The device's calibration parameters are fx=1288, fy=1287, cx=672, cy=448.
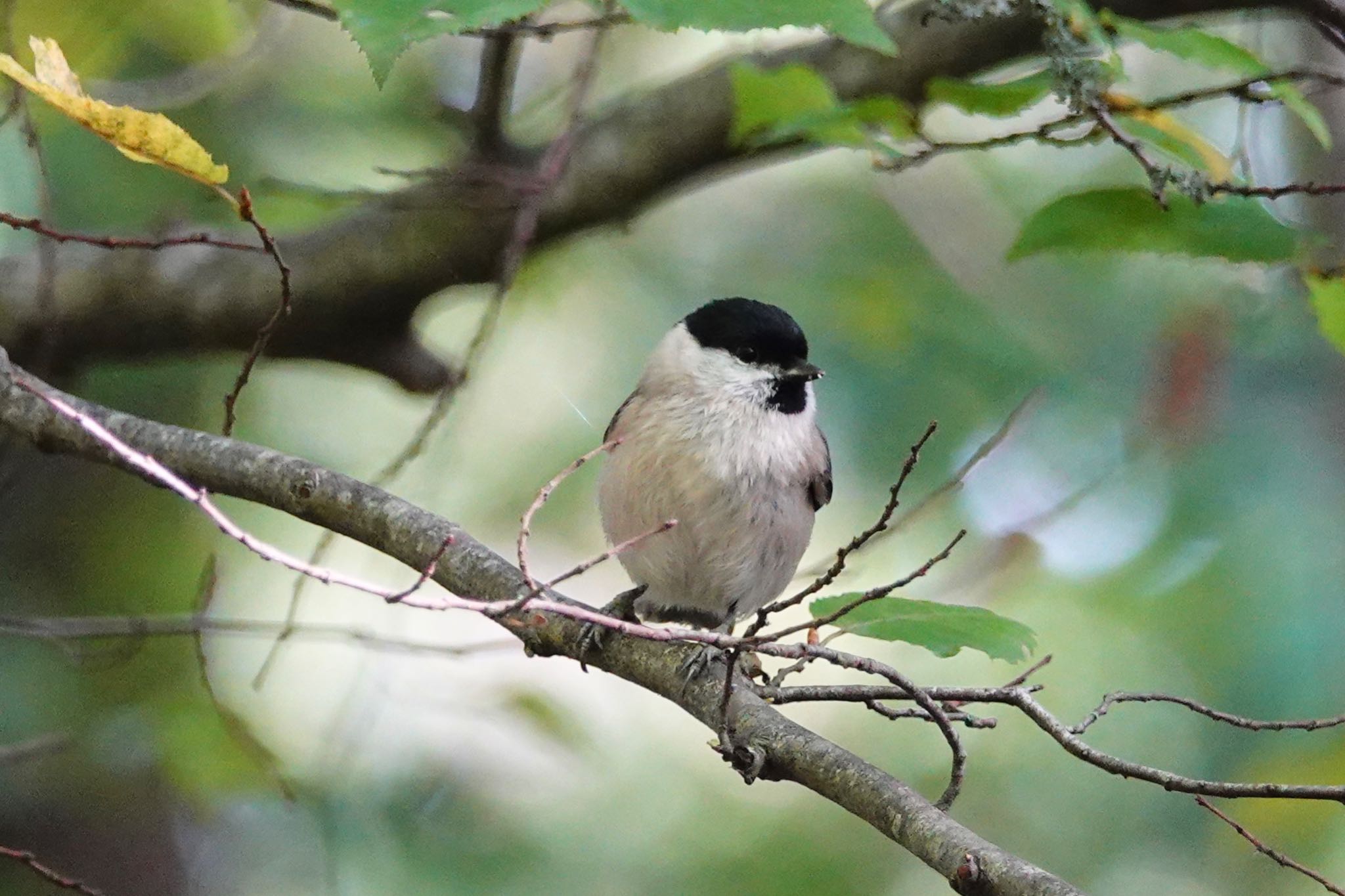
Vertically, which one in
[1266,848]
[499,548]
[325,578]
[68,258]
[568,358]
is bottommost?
[499,548]

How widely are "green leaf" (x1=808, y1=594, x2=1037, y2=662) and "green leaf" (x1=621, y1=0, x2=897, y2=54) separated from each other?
2.35 feet

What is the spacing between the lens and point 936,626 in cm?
169

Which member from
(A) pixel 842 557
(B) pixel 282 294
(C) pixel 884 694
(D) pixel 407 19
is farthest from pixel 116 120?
(C) pixel 884 694

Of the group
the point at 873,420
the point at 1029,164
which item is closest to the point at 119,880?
the point at 873,420

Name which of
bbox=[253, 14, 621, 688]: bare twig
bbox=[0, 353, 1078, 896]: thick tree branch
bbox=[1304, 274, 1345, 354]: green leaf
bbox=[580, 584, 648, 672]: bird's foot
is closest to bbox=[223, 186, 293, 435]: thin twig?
bbox=[0, 353, 1078, 896]: thick tree branch

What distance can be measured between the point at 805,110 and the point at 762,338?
58cm

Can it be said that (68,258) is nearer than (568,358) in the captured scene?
Yes

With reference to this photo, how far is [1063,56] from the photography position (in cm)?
197

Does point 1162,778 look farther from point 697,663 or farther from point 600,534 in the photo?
point 600,534

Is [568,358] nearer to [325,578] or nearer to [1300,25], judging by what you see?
[1300,25]

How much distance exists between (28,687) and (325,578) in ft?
A: 8.20

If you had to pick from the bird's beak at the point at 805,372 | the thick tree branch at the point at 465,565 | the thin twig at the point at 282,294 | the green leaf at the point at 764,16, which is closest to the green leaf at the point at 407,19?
the green leaf at the point at 764,16

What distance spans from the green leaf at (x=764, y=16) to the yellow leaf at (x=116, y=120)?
57cm

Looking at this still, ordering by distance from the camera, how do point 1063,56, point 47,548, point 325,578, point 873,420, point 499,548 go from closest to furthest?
point 325,578 < point 1063,56 < point 47,548 < point 873,420 < point 499,548
